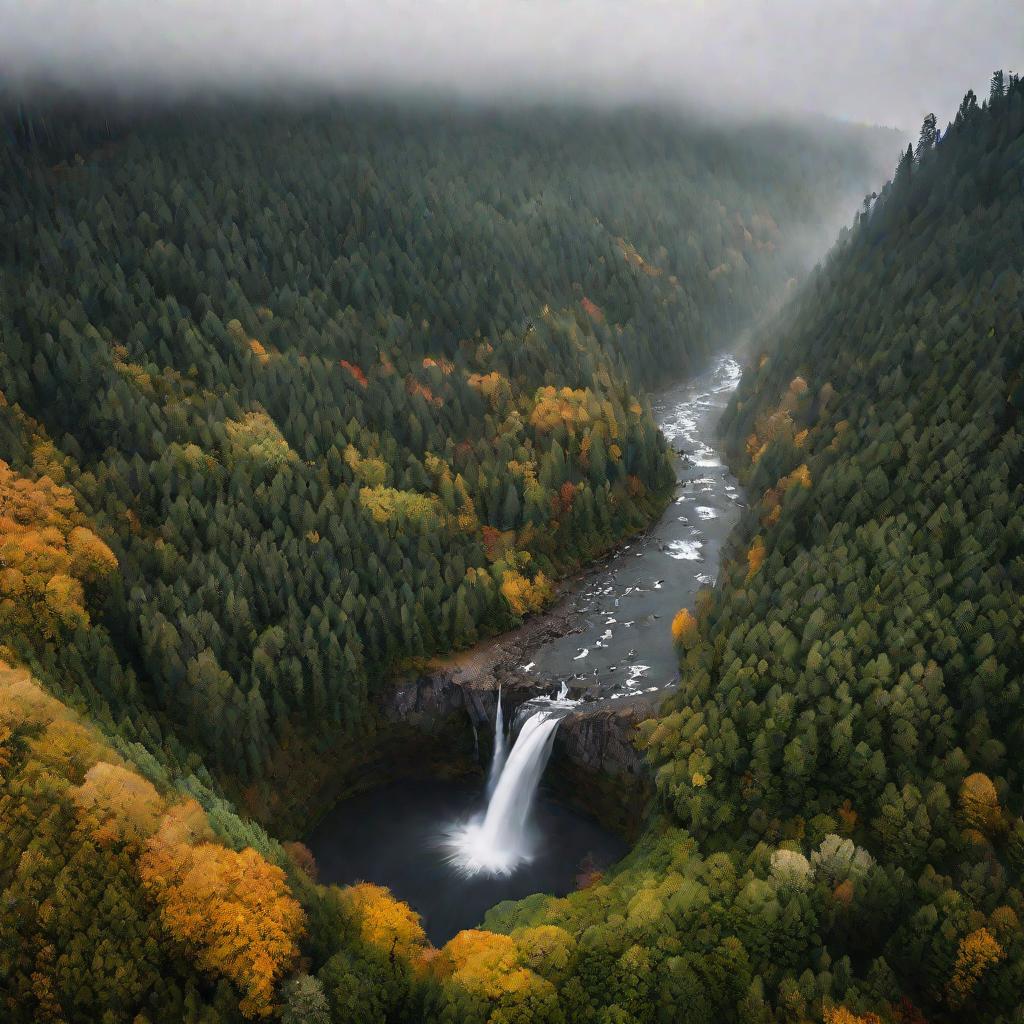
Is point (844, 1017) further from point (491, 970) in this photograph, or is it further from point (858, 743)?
point (858, 743)

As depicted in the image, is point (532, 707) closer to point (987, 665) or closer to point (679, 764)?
point (679, 764)

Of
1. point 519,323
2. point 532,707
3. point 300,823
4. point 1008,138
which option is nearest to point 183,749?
point 300,823

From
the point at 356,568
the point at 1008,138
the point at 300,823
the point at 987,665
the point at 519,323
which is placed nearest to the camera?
the point at 987,665

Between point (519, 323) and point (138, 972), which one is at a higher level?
point (519, 323)

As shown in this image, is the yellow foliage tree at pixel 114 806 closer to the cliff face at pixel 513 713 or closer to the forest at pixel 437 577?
the forest at pixel 437 577

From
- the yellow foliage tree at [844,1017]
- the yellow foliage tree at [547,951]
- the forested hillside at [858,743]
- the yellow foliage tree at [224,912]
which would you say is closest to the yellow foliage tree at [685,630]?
the forested hillside at [858,743]

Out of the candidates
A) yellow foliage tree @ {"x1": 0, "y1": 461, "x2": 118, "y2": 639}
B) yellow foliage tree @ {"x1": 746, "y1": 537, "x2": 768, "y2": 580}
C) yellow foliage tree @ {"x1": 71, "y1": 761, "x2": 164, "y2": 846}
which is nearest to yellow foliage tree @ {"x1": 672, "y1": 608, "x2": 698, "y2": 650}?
yellow foliage tree @ {"x1": 746, "y1": 537, "x2": 768, "y2": 580}

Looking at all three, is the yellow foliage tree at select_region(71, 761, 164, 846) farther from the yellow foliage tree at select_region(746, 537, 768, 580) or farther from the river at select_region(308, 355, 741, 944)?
the yellow foliage tree at select_region(746, 537, 768, 580)

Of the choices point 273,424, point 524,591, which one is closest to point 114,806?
point 524,591
